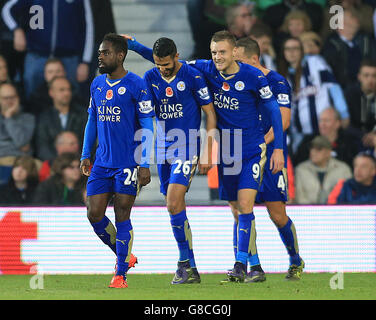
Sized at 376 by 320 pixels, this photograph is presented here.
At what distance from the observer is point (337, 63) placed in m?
12.1

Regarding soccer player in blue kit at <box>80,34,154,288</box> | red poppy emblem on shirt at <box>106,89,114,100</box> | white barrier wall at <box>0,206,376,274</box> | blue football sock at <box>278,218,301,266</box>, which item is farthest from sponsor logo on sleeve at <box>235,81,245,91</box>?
white barrier wall at <box>0,206,376,274</box>

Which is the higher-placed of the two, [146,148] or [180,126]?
[180,126]

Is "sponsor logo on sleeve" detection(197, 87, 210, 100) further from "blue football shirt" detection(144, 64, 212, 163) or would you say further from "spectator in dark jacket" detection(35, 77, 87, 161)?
"spectator in dark jacket" detection(35, 77, 87, 161)

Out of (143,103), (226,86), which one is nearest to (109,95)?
(143,103)

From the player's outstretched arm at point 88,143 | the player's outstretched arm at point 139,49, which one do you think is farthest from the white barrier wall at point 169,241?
the player's outstretched arm at point 88,143

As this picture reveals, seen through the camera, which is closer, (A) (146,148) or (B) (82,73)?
(A) (146,148)

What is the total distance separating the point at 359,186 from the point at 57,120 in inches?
160

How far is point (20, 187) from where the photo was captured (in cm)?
1162

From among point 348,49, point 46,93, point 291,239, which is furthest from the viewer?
point 46,93

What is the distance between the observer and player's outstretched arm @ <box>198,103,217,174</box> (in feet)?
25.2

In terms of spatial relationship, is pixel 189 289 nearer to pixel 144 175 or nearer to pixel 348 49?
pixel 144 175

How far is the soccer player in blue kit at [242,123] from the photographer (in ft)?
25.7

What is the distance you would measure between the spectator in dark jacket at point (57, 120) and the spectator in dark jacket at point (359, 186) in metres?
3.46

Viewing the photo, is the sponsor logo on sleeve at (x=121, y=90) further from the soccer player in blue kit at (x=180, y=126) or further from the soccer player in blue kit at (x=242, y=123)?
the soccer player in blue kit at (x=242, y=123)
